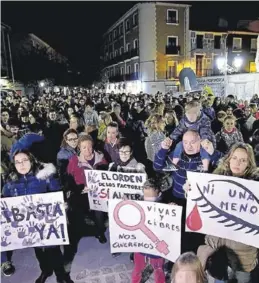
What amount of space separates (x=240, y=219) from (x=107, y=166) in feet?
6.99

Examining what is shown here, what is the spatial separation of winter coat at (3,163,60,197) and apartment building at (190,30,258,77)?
121ft

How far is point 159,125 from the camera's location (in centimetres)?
618

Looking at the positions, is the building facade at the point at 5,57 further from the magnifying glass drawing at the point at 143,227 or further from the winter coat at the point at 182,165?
the magnifying glass drawing at the point at 143,227

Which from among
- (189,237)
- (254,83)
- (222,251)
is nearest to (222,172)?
(222,251)

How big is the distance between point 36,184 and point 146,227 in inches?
53.9

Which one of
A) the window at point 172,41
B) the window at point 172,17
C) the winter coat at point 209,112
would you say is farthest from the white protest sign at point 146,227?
the window at point 172,17

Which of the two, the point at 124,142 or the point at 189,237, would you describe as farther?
the point at 124,142

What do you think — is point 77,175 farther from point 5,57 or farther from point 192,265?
point 5,57

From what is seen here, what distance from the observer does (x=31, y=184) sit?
375 centimetres

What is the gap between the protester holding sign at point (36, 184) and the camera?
374cm

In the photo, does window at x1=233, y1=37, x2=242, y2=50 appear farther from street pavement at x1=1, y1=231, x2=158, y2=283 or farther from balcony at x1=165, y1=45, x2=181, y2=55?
street pavement at x1=1, y1=231, x2=158, y2=283

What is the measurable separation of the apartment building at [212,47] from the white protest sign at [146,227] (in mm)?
36922

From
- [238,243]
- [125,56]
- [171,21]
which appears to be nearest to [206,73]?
[171,21]

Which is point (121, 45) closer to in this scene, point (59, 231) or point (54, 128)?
point (54, 128)
